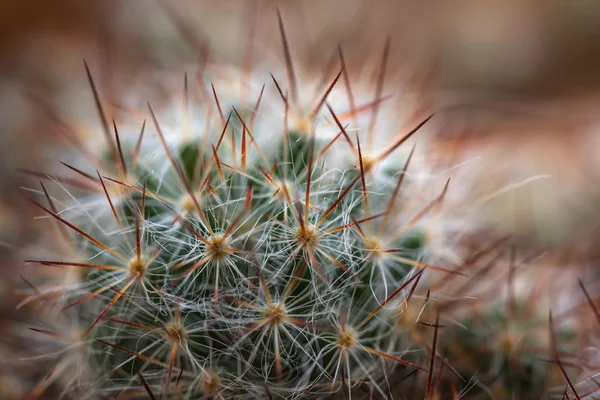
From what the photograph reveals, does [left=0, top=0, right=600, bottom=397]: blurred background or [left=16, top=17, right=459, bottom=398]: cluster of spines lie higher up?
[left=0, top=0, right=600, bottom=397]: blurred background

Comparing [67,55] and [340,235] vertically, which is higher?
[67,55]

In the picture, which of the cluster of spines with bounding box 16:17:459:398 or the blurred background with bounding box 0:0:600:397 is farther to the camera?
the blurred background with bounding box 0:0:600:397

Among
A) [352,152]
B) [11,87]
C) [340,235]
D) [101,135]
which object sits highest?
[11,87]

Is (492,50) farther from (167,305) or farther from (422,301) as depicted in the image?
(167,305)

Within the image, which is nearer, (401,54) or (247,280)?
(247,280)

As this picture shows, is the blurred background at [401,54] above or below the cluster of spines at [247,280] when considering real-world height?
above

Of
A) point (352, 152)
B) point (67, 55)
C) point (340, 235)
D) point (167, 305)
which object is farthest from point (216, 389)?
point (67, 55)

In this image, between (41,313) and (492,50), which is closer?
(41,313)

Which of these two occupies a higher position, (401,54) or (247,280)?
(401,54)
